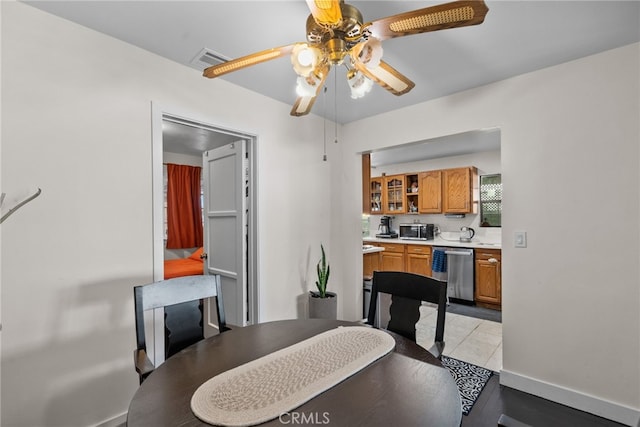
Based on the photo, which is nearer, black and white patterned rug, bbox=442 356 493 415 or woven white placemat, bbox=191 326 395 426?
woven white placemat, bbox=191 326 395 426

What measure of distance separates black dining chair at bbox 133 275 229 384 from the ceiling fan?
1128 mm

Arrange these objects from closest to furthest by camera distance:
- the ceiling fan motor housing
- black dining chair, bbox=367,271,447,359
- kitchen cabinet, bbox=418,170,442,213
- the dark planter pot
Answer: the ceiling fan motor housing, black dining chair, bbox=367,271,447,359, the dark planter pot, kitchen cabinet, bbox=418,170,442,213

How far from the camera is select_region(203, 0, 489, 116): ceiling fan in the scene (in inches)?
39.3

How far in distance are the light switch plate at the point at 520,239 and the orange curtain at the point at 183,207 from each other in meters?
4.63

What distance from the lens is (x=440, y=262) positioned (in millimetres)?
4570

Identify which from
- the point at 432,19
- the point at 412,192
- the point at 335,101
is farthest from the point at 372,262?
the point at 432,19

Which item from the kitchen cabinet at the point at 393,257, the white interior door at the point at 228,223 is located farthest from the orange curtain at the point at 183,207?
the kitchen cabinet at the point at 393,257

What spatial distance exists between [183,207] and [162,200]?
3.24 meters

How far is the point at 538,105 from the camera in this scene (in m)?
2.18

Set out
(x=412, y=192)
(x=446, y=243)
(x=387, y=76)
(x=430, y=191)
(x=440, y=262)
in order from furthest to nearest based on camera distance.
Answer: (x=412, y=192) < (x=430, y=191) < (x=446, y=243) < (x=440, y=262) < (x=387, y=76)

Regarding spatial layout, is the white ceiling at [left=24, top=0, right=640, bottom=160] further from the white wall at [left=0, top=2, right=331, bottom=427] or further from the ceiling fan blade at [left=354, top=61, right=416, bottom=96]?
the ceiling fan blade at [left=354, top=61, right=416, bottom=96]

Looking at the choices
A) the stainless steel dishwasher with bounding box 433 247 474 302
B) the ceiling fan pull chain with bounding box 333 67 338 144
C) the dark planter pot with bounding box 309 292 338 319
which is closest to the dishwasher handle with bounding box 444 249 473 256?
the stainless steel dishwasher with bounding box 433 247 474 302

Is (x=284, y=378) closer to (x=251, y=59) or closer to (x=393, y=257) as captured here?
(x=251, y=59)

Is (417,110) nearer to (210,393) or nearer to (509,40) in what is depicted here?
(509,40)
